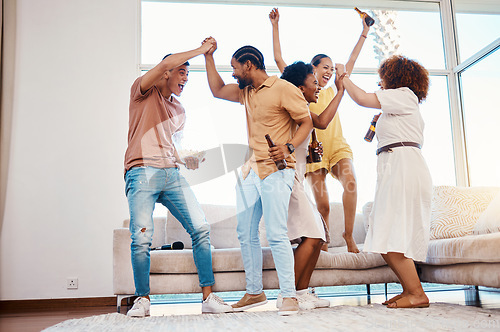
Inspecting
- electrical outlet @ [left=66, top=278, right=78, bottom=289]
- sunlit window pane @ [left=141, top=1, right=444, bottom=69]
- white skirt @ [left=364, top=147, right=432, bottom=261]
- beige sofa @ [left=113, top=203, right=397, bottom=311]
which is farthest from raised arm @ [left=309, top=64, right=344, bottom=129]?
electrical outlet @ [left=66, top=278, right=78, bottom=289]

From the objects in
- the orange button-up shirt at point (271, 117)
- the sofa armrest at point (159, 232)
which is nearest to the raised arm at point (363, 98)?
the orange button-up shirt at point (271, 117)

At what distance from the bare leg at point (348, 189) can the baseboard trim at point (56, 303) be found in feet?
6.91

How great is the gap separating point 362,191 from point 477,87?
1.61 m

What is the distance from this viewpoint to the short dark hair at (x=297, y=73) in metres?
2.73

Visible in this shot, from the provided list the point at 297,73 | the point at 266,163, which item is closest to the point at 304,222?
the point at 266,163

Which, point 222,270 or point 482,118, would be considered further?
point 482,118

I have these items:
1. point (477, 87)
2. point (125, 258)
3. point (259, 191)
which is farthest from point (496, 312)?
point (477, 87)

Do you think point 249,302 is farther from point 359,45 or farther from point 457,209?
point 359,45

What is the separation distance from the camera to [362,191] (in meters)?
4.71

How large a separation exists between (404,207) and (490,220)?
88 cm

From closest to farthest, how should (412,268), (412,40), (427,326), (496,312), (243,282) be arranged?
(427,326), (496,312), (412,268), (243,282), (412,40)

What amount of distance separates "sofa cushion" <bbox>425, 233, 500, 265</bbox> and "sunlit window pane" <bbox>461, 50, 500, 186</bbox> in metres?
2.17

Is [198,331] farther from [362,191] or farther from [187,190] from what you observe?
[362,191]

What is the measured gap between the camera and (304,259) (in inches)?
103
